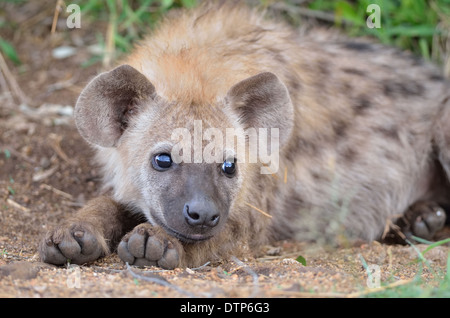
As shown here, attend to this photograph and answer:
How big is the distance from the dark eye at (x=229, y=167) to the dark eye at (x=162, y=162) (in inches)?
9.1

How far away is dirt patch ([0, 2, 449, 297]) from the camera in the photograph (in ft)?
6.93

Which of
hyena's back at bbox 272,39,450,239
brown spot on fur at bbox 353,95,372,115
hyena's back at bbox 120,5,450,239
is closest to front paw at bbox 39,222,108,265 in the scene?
hyena's back at bbox 120,5,450,239

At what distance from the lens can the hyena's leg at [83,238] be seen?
8.19 feet

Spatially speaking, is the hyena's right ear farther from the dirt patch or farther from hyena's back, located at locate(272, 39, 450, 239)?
hyena's back, located at locate(272, 39, 450, 239)

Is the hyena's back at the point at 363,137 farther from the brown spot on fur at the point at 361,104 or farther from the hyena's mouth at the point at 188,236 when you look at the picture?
the hyena's mouth at the point at 188,236

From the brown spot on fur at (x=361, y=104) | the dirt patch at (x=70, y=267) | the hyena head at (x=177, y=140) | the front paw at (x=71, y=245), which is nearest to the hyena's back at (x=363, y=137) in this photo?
the brown spot on fur at (x=361, y=104)

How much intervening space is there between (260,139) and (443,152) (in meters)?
Result: 1.40

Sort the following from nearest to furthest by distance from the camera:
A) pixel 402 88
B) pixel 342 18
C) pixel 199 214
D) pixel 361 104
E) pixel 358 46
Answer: pixel 199 214, pixel 361 104, pixel 402 88, pixel 358 46, pixel 342 18

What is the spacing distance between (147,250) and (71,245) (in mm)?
291

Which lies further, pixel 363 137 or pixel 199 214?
pixel 363 137

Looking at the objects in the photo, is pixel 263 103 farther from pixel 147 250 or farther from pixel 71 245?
pixel 71 245

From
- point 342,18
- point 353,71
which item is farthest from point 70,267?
point 342,18

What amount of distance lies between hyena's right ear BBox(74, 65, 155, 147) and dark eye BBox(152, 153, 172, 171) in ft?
0.96

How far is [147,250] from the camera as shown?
251 cm
